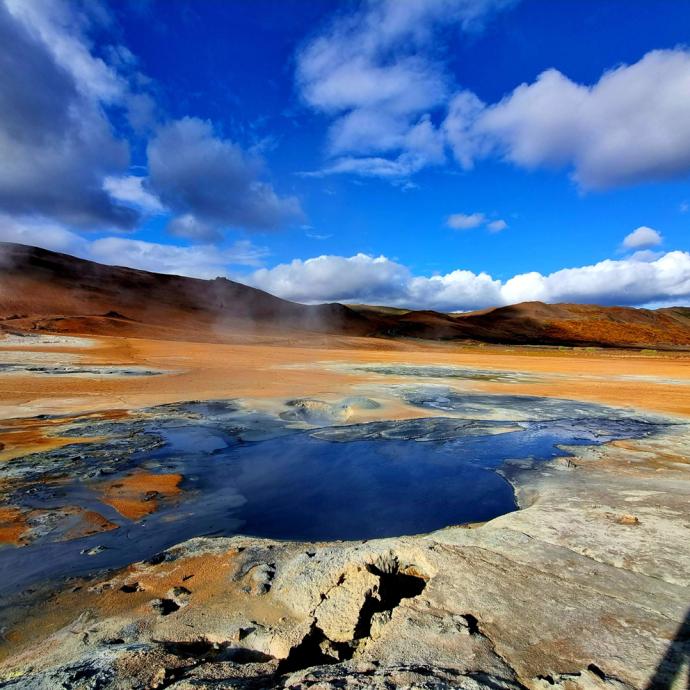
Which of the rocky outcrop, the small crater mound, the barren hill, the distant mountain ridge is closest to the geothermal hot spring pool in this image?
the rocky outcrop

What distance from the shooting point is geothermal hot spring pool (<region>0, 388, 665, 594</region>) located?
4.31 m

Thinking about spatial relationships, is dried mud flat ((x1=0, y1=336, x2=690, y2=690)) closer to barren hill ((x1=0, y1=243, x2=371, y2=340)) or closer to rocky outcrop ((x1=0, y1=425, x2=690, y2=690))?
rocky outcrop ((x1=0, y1=425, x2=690, y2=690))

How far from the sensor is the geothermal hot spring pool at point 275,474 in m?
4.31

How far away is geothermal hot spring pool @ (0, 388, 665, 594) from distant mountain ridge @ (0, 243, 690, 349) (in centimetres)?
3323

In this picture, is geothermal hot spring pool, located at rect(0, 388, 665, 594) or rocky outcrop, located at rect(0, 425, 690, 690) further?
geothermal hot spring pool, located at rect(0, 388, 665, 594)

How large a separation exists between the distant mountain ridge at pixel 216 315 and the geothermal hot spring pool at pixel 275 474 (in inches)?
1308

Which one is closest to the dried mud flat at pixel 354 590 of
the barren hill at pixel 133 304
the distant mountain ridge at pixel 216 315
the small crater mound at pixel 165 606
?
the small crater mound at pixel 165 606

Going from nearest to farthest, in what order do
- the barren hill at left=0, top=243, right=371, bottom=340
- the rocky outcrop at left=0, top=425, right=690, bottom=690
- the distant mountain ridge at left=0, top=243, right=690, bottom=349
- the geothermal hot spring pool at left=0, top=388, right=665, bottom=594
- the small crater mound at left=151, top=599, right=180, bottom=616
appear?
the rocky outcrop at left=0, top=425, right=690, bottom=690 → the small crater mound at left=151, top=599, right=180, bottom=616 → the geothermal hot spring pool at left=0, top=388, right=665, bottom=594 → the barren hill at left=0, top=243, right=371, bottom=340 → the distant mountain ridge at left=0, top=243, right=690, bottom=349

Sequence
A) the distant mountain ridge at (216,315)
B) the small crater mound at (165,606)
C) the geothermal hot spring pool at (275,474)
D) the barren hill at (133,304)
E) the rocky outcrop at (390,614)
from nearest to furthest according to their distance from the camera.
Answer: the rocky outcrop at (390,614), the small crater mound at (165,606), the geothermal hot spring pool at (275,474), the barren hill at (133,304), the distant mountain ridge at (216,315)

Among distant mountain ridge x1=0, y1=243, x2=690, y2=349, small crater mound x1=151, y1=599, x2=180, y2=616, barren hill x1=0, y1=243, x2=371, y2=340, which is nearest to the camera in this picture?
small crater mound x1=151, y1=599, x2=180, y2=616

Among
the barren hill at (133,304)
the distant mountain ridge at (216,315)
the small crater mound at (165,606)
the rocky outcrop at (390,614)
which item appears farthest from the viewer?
the distant mountain ridge at (216,315)

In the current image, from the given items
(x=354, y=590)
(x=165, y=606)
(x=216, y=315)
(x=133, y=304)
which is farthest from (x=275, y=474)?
(x=133, y=304)

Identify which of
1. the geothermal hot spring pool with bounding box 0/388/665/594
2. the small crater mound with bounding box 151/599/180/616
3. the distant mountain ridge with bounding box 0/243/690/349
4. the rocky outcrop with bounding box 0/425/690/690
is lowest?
the geothermal hot spring pool with bounding box 0/388/665/594

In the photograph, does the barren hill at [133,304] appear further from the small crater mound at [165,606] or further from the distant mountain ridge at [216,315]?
the small crater mound at [165,606]
